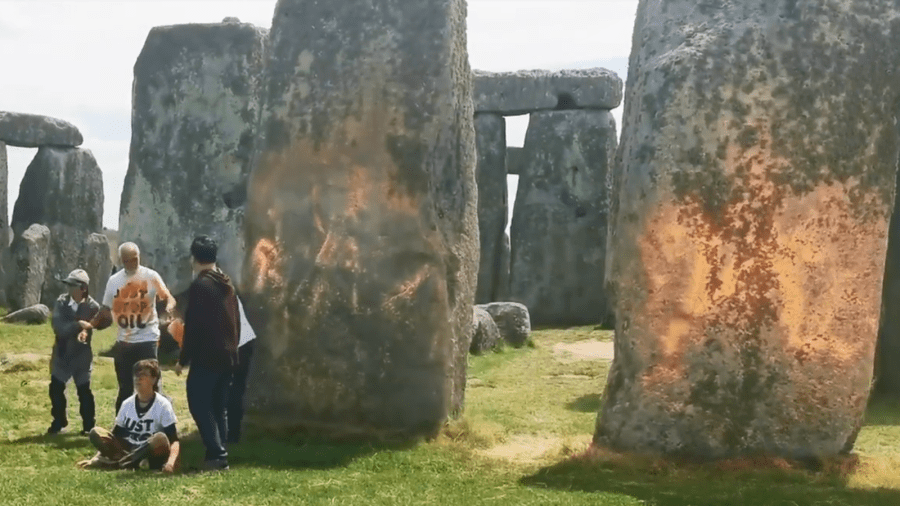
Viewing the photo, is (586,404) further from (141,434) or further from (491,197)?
(491,197)

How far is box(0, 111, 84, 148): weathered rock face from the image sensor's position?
58.4 feet

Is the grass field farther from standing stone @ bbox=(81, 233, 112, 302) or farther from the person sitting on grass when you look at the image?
standing stone @ bbox=(81, 233, 112, 302)

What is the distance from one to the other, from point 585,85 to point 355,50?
11445 millimetres

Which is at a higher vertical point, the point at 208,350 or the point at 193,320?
the point at 193,320

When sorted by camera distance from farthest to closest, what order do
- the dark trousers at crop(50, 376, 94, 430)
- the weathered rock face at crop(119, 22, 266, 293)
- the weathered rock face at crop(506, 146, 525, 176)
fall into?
1. the weathered rock face at crop(506, 146, 525, 176)
2. the weathered rock face at crop(119, 22, 266, 293)
3. the dark trousers at crop(50, 376, 94, 430)

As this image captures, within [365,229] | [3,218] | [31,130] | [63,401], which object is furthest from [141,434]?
[31,130]

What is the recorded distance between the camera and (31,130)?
17906mm

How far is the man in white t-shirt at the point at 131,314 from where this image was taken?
639 cm

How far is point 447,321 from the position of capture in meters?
6.48

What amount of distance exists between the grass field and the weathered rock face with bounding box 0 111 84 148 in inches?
438

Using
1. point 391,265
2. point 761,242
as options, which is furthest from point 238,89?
point 761,242

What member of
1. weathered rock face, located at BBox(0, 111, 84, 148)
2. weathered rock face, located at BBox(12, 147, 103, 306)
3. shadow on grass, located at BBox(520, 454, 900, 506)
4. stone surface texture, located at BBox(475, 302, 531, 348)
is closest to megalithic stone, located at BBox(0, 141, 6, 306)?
weathered rock face, located at BBox(0, 111, 84, 148)

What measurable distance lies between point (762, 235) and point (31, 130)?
14.8 meters

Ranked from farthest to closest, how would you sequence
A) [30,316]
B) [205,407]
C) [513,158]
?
[513,158]
[30,316]
[205,407]
